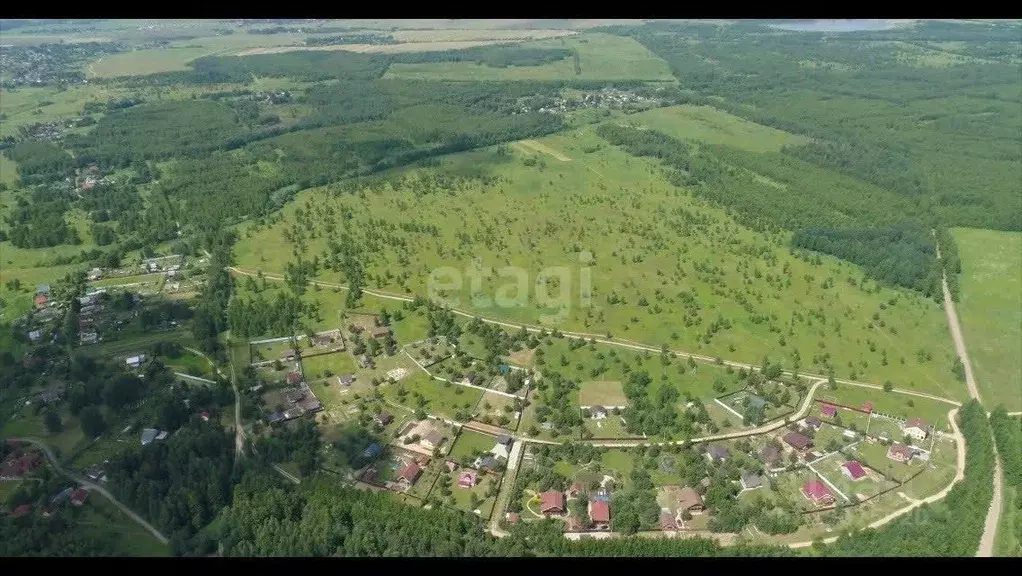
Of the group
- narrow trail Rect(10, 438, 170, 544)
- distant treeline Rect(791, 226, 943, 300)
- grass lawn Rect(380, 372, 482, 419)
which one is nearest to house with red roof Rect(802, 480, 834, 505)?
grass lawn Rect(380, 372, 482, 419)

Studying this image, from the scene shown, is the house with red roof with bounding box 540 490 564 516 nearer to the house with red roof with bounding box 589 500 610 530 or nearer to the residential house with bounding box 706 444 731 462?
the house with red roof with bounding box 589 500 610 530

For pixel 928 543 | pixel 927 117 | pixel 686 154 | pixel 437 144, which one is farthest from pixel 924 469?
pixel 927 117

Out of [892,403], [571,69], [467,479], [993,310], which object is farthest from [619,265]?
[571,69]

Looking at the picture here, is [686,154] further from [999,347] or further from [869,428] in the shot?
[869,428]

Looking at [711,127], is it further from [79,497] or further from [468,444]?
[79,497]

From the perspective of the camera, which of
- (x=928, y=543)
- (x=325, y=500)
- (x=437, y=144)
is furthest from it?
(x=437, y=144)

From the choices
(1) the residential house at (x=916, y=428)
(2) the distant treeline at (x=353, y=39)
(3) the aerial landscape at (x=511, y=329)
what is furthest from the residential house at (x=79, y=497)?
(2) the distant treeline at (x=353, y=39)

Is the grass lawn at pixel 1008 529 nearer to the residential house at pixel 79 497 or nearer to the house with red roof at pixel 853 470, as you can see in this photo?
the house with red roof at pixel 853 470
